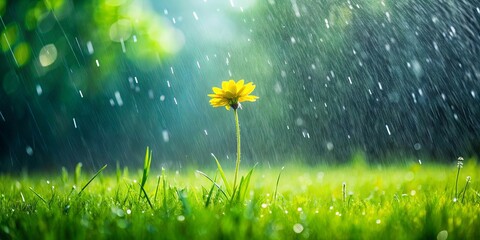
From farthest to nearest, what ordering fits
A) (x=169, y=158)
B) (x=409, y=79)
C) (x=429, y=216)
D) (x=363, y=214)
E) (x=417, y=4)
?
(x=169, y=158)
(x=409, y=79)
(x=417, y=4)
(x=363, y=214)
(x=429, y=216)

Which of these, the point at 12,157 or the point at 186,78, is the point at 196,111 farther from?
the point at 12,157

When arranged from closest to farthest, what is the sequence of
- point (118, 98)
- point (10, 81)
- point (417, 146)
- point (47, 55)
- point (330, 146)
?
point (47, 55) < point (10, 81) < point (417, 146) < point (330, 146) < point (118, 98)

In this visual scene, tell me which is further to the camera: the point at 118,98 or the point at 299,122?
the point at 118,98

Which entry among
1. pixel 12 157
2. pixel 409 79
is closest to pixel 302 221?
pixel 409 79

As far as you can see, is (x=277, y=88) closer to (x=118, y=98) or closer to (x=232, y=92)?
(x=118, y=98)

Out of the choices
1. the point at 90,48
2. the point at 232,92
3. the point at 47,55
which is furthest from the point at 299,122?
the point at 232,92

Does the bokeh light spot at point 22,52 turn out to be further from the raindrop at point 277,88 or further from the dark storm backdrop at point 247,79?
the raindrop at point 277,88

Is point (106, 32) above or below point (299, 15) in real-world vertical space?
below

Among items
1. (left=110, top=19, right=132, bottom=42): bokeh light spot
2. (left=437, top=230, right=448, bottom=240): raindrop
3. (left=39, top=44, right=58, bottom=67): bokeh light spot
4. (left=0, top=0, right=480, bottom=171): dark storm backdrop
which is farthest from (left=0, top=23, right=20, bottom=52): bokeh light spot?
(left=437, top=230, right=448, bottom=240): raindrop

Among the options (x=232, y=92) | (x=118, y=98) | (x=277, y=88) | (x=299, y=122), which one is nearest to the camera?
(x=232, y=92)
